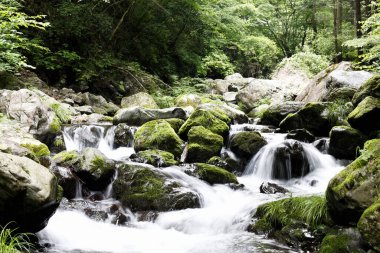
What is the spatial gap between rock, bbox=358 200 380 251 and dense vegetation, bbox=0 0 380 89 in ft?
22.5

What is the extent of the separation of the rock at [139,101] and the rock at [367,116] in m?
9.06

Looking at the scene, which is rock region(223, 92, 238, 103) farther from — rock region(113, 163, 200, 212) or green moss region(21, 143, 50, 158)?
green moss region(21, 143, 50, 158)

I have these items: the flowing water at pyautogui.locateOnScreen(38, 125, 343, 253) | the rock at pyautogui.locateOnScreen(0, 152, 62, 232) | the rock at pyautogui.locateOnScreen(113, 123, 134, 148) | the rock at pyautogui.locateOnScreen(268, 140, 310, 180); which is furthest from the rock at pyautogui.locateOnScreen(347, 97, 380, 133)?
the rock at pyautogui.locateOnScreen(0, 152, 62, 232)

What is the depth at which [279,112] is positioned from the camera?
41.9 ft

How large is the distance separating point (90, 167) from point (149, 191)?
4.38ft

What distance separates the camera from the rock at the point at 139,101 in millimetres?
15861

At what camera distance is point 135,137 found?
404 inches

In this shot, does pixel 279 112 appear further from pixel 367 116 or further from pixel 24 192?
pixel 24 192

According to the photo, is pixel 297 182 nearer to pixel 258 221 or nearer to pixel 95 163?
pixel 258 221

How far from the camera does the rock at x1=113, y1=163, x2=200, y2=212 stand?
266 inches

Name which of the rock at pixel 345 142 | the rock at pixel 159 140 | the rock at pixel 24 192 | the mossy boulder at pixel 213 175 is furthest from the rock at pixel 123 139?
the rock at pixel 24 192

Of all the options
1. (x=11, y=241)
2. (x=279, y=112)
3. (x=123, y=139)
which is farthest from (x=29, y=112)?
(x=279, y=112)

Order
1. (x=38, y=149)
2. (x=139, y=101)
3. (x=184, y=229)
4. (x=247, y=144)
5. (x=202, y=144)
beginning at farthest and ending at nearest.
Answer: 1. (x=139, y=101)
2. (x=247, y=144)
3. (x=202, y=144)
4. (x=38, y=149)
5. (x=184, y=229)

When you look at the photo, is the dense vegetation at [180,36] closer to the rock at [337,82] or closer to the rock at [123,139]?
the rock at [337,82]
